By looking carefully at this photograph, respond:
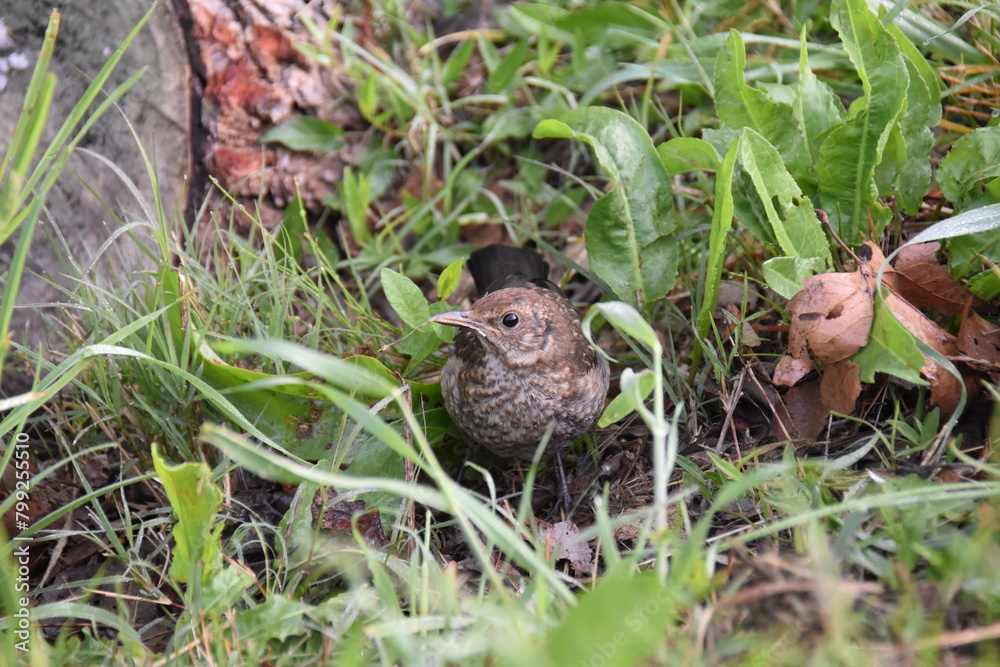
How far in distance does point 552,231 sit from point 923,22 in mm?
1898

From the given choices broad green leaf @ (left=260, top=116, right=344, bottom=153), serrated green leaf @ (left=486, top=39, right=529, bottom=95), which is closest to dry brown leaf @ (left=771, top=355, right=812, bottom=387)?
serrated green leaf @ (left=486, top=39, right=529, bottom=95)

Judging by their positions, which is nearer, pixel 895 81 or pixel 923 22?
pixel 895 81

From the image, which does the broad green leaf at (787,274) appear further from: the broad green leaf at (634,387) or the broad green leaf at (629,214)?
the broad green leaf at (634,387)

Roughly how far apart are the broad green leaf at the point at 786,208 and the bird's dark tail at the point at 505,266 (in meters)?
1.14

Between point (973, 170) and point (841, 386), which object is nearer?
point (841, 386)

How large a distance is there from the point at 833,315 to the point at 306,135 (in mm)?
2768

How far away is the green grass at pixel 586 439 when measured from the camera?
1909 mm

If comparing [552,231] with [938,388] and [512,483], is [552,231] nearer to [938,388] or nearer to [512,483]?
[512,483]

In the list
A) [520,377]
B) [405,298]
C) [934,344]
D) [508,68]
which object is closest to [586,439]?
[520,377]

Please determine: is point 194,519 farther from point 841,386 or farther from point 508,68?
point 508,68

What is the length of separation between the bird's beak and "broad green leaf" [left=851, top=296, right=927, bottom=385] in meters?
1.33

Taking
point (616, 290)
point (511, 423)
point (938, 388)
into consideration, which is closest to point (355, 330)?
point (511, 423)

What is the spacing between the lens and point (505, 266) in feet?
12.3

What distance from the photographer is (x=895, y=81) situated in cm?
296
